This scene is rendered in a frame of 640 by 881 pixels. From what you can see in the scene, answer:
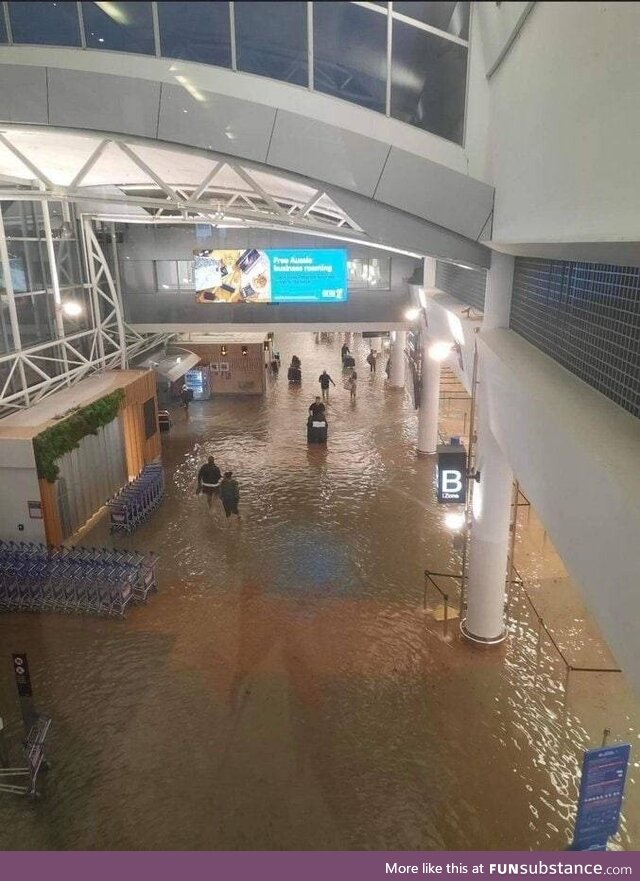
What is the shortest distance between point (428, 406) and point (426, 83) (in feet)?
30.9

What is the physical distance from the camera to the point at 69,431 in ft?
36.9

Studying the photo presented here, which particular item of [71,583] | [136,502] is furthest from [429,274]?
[71,583]

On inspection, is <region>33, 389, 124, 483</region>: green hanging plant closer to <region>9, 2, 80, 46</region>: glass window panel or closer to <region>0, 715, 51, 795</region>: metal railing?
<region>0, 715, 51, 795</region>: metal railing

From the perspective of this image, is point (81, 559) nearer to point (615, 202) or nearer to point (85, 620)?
point (85, 620)

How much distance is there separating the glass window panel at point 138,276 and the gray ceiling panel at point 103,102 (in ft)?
36.8

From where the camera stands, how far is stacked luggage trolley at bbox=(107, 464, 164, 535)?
468 inches

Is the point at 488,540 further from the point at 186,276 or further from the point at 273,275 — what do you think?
the point at 186,276

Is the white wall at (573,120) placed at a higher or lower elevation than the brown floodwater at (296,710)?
higher

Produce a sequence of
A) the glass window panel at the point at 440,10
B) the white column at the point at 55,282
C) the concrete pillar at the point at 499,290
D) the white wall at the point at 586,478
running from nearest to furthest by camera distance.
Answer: the glass window panel at the point at 440,10 < the white wall at the point at 586,478 < the concrete pillar at the point at 499,290 < the white column at the point at 55,282

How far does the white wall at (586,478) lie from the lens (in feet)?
8.93

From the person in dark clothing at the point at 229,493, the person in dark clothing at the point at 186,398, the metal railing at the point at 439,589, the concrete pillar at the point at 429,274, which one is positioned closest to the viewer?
the metal railing at the point at 439,589

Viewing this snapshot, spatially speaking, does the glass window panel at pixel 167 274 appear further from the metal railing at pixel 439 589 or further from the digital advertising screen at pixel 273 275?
the metal railing at pixel 439 589

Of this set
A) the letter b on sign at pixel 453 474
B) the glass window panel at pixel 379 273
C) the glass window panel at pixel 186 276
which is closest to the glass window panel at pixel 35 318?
the glass window panel at pixel 186 276

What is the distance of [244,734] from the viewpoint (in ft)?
22.4
